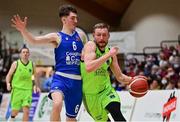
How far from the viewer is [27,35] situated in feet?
20.7

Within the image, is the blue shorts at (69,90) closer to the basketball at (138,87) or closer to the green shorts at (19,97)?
the basketball at (138,87)

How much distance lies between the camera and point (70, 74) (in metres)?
6.58

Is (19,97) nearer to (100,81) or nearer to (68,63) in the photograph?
(68,63)

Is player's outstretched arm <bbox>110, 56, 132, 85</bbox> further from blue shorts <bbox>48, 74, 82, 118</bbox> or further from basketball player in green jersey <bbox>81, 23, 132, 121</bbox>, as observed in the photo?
blue shorts <bbox>48, 74, 82, 118</bbox>

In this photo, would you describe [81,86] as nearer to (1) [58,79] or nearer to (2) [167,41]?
(1) [58,79]

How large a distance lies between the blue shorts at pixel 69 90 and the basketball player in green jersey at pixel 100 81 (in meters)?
0.14

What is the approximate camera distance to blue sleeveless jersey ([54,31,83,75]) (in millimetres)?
6562

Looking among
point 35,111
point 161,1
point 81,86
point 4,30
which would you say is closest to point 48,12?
point 4,30

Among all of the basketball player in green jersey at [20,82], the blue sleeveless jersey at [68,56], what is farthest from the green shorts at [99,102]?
the basketball player in green jersey at [20,82]

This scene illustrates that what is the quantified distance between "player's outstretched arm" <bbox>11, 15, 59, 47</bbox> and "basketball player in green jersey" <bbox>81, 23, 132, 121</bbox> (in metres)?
0.59

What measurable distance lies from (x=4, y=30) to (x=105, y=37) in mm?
18787

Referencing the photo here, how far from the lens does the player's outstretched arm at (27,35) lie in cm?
624

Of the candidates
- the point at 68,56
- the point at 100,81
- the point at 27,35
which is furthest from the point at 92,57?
the point at 27,35

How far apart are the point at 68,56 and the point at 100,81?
0.64 metres
